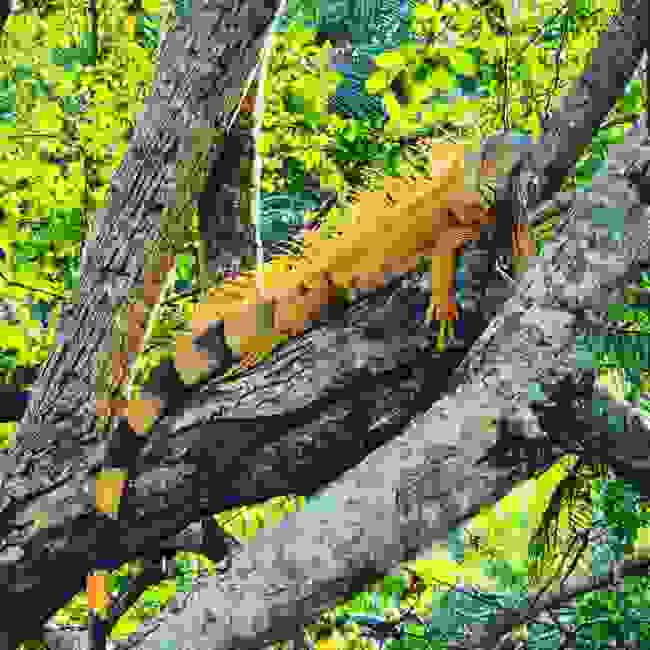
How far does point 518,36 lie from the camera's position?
552cm

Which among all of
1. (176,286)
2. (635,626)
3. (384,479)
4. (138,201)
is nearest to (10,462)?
(138,201)

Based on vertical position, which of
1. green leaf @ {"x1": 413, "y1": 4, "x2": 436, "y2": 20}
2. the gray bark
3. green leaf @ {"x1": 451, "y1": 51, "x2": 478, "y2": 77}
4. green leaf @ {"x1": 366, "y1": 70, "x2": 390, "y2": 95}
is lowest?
the gray bark

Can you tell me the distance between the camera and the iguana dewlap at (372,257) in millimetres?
2453

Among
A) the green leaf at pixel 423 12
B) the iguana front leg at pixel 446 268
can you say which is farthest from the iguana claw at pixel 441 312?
the green leaf at pixel 423 12

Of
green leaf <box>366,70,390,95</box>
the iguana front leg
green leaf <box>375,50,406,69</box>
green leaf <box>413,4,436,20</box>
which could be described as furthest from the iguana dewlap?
A: green leaf <box>413,4,436,20</box>

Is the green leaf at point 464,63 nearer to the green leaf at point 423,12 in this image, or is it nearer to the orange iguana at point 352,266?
the green leaf at point 423,12

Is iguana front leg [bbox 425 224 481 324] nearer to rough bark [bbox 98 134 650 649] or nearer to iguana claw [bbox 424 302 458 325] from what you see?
iguana claw [bbox 424 302 458 325]

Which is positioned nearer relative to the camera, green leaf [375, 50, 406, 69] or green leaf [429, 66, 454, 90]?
green leaf [375, 50, 406, 69]

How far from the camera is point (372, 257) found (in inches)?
104

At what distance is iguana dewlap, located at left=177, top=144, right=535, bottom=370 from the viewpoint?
2.45 metres

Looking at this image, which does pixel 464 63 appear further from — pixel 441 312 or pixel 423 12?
pixel 441 312

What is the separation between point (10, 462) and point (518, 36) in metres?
3.95

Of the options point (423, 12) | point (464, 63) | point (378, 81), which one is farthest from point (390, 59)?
point (464, 63)

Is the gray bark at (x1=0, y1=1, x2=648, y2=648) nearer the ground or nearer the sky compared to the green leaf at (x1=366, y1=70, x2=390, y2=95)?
nearer the ground
